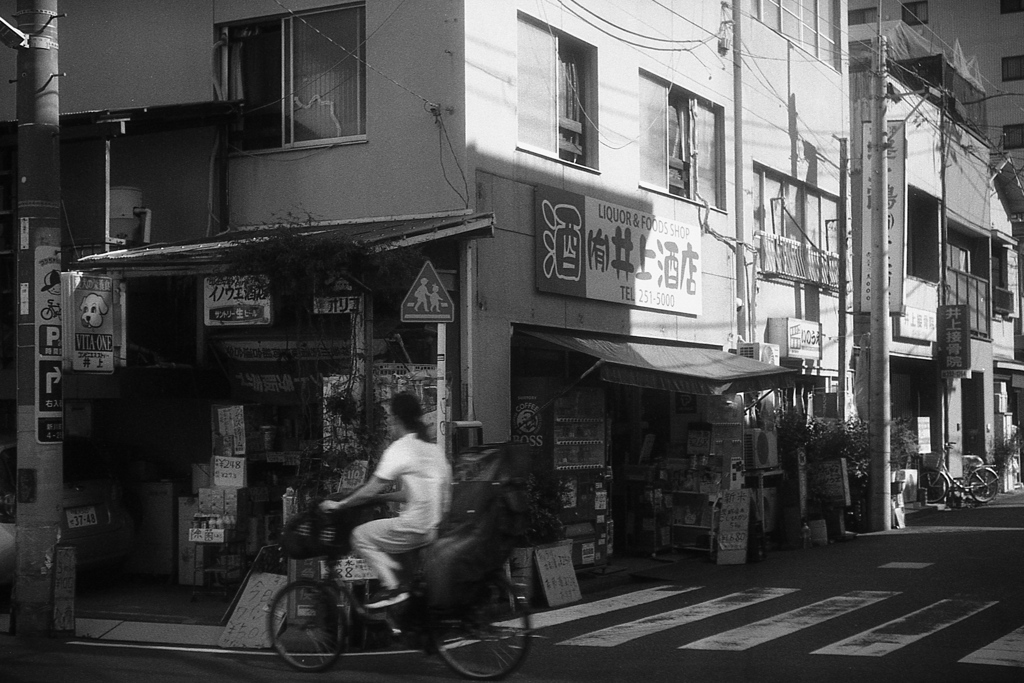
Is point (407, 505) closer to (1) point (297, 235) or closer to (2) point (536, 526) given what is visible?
(1) point (297, 235)

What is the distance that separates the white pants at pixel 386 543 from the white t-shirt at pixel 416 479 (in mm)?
53

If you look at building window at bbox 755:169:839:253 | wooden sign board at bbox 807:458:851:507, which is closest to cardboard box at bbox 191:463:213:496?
wooden sign board at bbox 807:458:851:507

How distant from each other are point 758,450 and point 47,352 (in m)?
10.3

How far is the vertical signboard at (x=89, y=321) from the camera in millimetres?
11477

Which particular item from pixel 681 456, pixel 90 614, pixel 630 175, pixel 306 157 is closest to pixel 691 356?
pixel 681 456

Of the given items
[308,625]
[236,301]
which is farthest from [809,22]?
[308,625]

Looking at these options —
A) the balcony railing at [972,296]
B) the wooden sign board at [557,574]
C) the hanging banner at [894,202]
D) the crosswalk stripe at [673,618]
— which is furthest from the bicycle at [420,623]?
the balcony railing at [972,296]

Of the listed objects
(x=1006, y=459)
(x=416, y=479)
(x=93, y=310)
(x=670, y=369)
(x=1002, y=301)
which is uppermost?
(x=1002, y=301)

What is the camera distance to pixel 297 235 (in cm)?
1161

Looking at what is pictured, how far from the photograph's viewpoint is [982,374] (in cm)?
3288

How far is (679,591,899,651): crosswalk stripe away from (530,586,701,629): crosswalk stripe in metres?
1.76

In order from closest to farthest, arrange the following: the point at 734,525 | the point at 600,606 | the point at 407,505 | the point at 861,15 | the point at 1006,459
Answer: the point at 407,505 → the point at 600,606 → the point at 734,525 → the point at 1006,459 → the point at 861,15

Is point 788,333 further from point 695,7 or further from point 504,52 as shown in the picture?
point 504,52

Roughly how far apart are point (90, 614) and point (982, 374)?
27.2m
